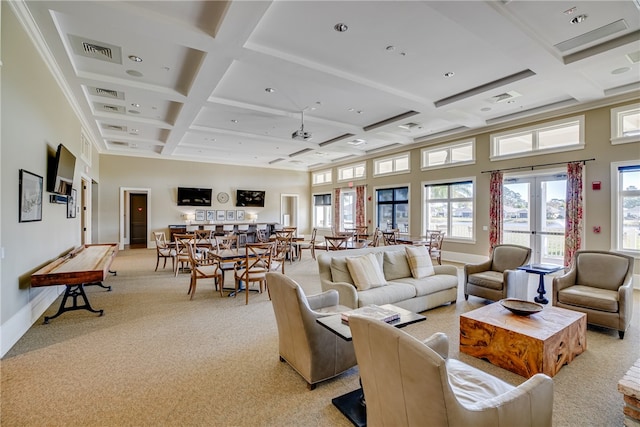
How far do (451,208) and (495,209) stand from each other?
Answer: 141 centimetres

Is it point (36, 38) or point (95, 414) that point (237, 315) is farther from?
point (36, 38)

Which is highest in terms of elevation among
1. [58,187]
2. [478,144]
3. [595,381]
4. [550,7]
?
[550,7]

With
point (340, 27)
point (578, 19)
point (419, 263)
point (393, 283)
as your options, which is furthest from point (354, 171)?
point (578, 19)

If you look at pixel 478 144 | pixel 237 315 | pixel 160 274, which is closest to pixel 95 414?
pixel 237 315

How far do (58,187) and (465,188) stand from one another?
8.99m

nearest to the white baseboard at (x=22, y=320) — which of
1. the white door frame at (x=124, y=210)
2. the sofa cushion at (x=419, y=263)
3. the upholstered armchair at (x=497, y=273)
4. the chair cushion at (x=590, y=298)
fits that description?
the sofa cushion at (x=419, y=263)

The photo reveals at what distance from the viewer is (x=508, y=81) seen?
5090 millimetres

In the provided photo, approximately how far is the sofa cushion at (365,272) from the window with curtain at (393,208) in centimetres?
623

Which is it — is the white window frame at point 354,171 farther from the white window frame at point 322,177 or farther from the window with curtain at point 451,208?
the window with curtain at point 451,208

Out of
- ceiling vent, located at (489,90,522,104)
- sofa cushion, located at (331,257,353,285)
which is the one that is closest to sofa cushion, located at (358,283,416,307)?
sofa cushion, located at (331,257,353,285)

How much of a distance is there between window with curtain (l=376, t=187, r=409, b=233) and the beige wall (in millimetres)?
8788

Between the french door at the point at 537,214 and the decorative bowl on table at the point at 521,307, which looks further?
the french door at the point at 537,214

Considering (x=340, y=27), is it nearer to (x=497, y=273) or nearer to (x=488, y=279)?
(x=488, y=279)

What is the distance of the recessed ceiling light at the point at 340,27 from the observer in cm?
365
